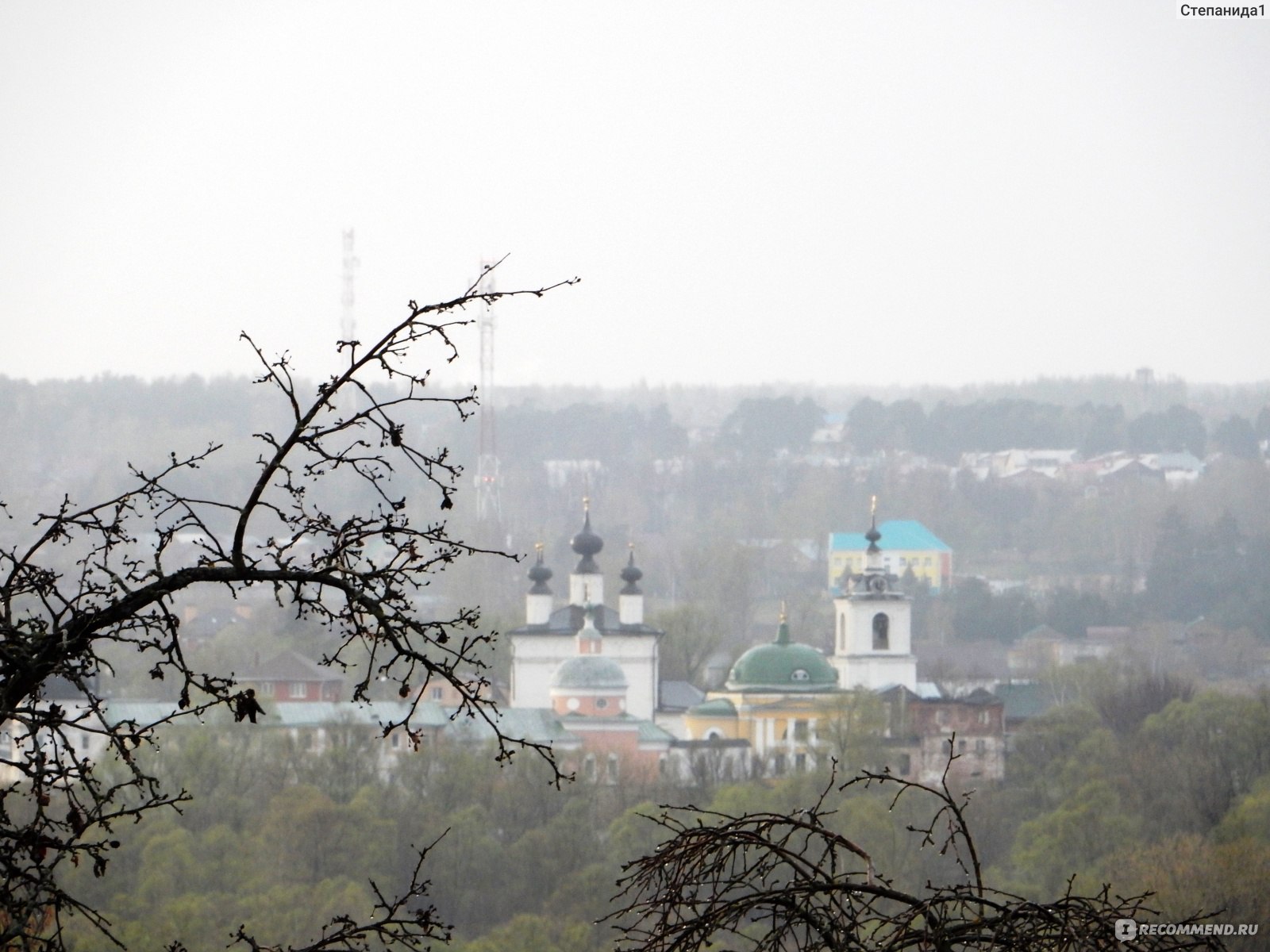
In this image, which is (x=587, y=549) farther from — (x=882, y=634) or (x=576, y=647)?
(x=882, y=634)

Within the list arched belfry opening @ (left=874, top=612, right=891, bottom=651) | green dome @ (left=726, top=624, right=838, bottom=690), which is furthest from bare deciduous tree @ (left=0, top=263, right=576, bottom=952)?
arched belfry opening @ (left=874, top=612, right=891, bottom=651)

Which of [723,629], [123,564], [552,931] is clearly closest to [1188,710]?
[552,931]

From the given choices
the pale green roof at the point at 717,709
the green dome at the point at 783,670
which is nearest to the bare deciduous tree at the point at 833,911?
the pale green roof at the point at 717,709

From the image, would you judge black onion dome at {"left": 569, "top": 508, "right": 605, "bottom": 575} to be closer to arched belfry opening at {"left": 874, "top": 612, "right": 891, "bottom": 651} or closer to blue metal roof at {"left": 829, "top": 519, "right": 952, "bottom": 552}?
arched belfry opening at {"left": 874, "top": 612, "right": 891, "bottom": 651}

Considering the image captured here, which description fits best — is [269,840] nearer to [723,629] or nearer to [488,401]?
[723,629]

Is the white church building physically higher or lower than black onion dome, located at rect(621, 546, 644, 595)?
lower

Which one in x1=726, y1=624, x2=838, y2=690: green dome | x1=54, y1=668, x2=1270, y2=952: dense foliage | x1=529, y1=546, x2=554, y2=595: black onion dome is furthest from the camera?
x1=529, y1=546, x2=554, y2=595: black onion dome
